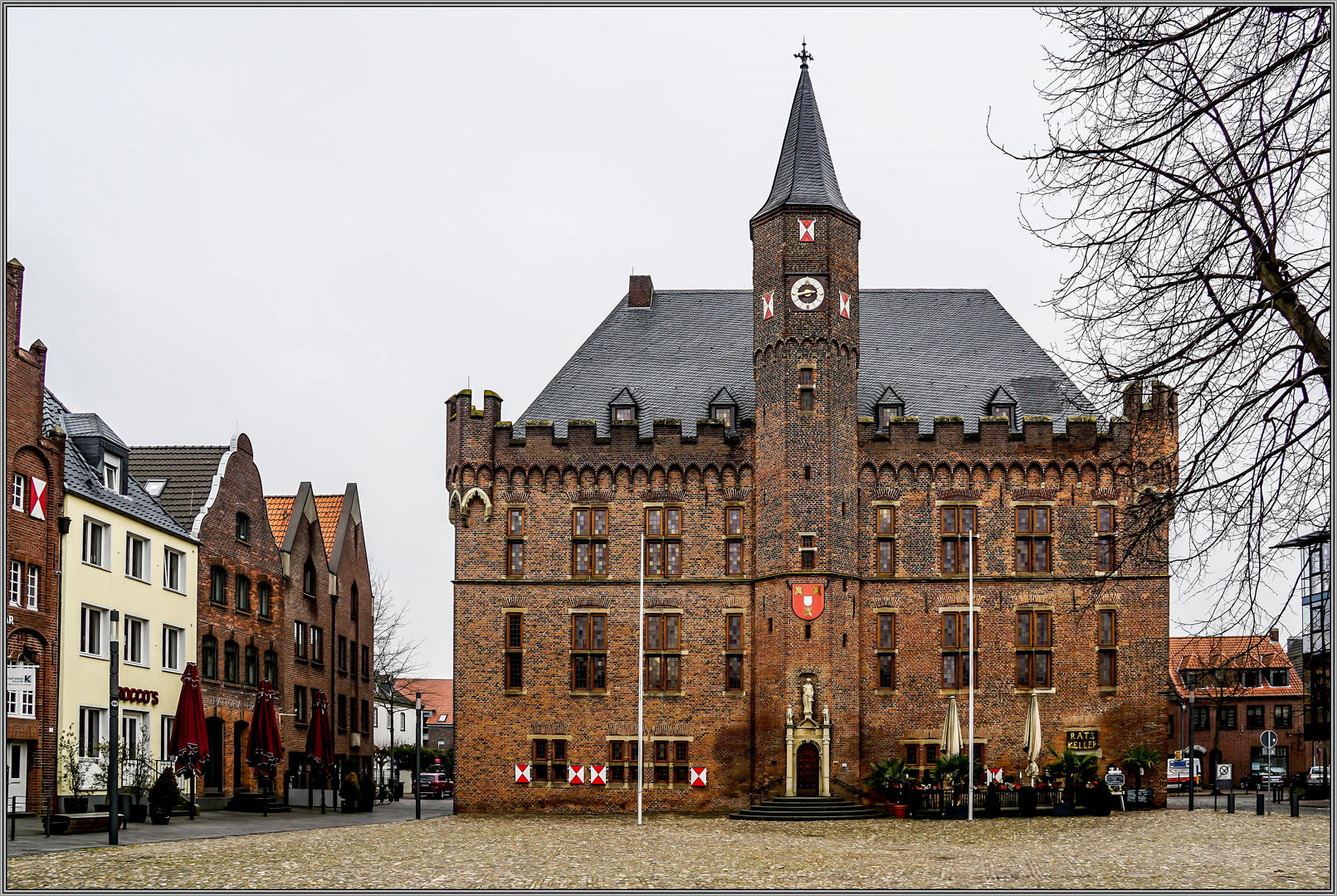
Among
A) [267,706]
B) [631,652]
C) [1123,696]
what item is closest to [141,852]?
[267,706]

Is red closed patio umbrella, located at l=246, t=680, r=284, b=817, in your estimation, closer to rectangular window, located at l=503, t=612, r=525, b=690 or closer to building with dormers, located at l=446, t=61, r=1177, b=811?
building with dormers, located at l=446, t=61, r=1177, b=811

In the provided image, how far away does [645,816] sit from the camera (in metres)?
44.0

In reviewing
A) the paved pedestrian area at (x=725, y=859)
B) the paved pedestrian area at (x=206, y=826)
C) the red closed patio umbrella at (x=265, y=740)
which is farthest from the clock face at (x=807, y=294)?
the red closed patio umbrella at (x=265, y=740)

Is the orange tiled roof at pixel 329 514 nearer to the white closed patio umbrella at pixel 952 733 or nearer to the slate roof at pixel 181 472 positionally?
the slate roof at pixel 181 472

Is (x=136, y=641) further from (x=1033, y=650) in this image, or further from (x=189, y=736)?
(x=1033, y=650)

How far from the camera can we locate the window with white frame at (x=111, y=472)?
4109 cm

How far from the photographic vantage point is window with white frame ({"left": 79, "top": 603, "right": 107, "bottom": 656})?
38.3 metres

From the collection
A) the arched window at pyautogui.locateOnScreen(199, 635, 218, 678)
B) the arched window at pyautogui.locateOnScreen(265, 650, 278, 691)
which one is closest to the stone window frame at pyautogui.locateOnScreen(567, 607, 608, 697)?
the arched window at pyautogui.locateOnScreen(199, 635, 218, 678)

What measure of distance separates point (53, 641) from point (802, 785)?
70.6 feet

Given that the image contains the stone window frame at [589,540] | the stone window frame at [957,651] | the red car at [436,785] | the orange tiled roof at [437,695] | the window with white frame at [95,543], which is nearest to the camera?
the window with white frame at [95,543]

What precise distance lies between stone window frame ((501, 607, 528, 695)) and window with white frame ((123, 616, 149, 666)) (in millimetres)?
10924

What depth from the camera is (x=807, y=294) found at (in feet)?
153

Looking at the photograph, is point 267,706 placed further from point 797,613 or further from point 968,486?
point 968,486

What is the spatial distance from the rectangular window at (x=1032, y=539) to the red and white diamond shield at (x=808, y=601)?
6723 mm
